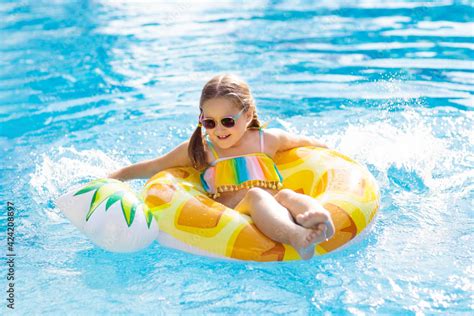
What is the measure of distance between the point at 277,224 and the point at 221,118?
0.69 meters

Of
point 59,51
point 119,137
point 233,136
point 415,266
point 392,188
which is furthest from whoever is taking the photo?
point 59,51

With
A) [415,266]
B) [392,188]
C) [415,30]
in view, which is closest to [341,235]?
[415,266]

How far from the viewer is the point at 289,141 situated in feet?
14.0

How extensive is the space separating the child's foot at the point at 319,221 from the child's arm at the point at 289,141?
39.0 inches

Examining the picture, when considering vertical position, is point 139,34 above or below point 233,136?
below

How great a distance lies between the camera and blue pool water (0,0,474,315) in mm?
3357

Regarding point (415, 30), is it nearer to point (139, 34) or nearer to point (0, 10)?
point (139, 34)

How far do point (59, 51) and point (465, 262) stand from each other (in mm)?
5752

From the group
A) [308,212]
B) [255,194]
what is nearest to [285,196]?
[255,194]

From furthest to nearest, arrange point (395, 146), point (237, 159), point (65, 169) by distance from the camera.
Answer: point (395, 146)
point (65, 169)
point (237, 159)

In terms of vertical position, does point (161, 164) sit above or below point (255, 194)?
below

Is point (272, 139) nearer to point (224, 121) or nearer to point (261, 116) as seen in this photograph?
point (224, 121)

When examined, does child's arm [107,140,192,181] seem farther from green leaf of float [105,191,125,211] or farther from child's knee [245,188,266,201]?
child's knee [245,188,266,201]

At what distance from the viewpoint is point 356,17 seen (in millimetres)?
8906
